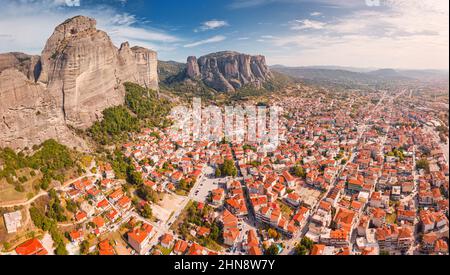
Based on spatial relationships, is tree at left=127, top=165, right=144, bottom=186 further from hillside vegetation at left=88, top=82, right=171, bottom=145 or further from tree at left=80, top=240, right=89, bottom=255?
tree at left=80, top=240, right=89, bottom=255

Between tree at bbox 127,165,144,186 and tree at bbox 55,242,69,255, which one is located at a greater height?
tree at bbox 127,165,144,186

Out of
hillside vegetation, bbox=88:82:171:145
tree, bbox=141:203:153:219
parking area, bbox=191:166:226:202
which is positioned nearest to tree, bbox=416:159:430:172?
parking area, bbox=191:166:226:202

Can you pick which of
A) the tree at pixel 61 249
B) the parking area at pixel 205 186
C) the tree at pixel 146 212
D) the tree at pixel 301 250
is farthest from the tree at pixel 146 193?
the tree at pixel 301 250

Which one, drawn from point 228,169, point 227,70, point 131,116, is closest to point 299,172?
point 228,169

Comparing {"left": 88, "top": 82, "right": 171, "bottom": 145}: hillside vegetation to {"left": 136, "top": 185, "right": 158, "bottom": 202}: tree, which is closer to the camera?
{"left": 136, "top": 185, "right": 158, "bottom": 202}: tree

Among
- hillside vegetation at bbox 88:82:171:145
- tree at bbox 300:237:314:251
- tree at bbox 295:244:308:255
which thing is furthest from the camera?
hillside vegetation at bbox 88:82:171:145

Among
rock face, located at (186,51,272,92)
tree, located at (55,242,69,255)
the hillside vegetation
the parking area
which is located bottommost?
tree, located at (55,242,69,255)
